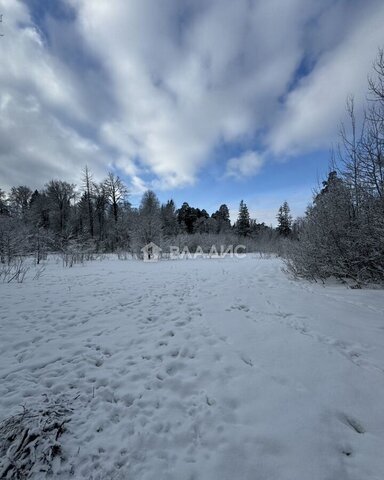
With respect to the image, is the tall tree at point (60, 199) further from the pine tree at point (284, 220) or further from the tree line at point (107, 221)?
the pine tree at point (284, 220)

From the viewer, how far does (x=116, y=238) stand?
30.3 meters

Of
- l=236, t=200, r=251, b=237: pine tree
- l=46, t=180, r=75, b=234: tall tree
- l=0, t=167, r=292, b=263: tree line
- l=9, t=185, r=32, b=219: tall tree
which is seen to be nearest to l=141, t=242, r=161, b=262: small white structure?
l=0, t=167, r=292, b=263: tree line

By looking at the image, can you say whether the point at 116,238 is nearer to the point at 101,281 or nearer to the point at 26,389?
the point at 101,281

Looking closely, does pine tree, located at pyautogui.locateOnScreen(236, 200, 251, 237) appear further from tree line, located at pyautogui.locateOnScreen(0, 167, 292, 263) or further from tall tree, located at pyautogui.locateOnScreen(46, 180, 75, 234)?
tall tree, located at pyautogui.locateOnScreen(46, 180, 75, 234)

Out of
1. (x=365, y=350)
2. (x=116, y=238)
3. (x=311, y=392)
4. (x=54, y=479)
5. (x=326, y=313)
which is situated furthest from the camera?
(x=116, y=238)

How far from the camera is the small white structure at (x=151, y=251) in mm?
17734

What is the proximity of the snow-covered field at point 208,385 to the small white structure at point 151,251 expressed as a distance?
40.5 feet

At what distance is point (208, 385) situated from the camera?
2629 mm

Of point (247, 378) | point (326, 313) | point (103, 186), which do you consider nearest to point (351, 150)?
point (326, 313)

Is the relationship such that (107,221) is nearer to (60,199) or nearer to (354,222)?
(60,199)

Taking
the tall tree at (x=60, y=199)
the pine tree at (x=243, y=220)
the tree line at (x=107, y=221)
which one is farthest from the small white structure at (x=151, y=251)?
the pine tree at (x=243, y=220)

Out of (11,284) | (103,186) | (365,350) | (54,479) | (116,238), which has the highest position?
(103,186)

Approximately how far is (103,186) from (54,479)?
35485 millimetres

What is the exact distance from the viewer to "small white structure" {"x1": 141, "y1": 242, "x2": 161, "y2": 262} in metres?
17.7
